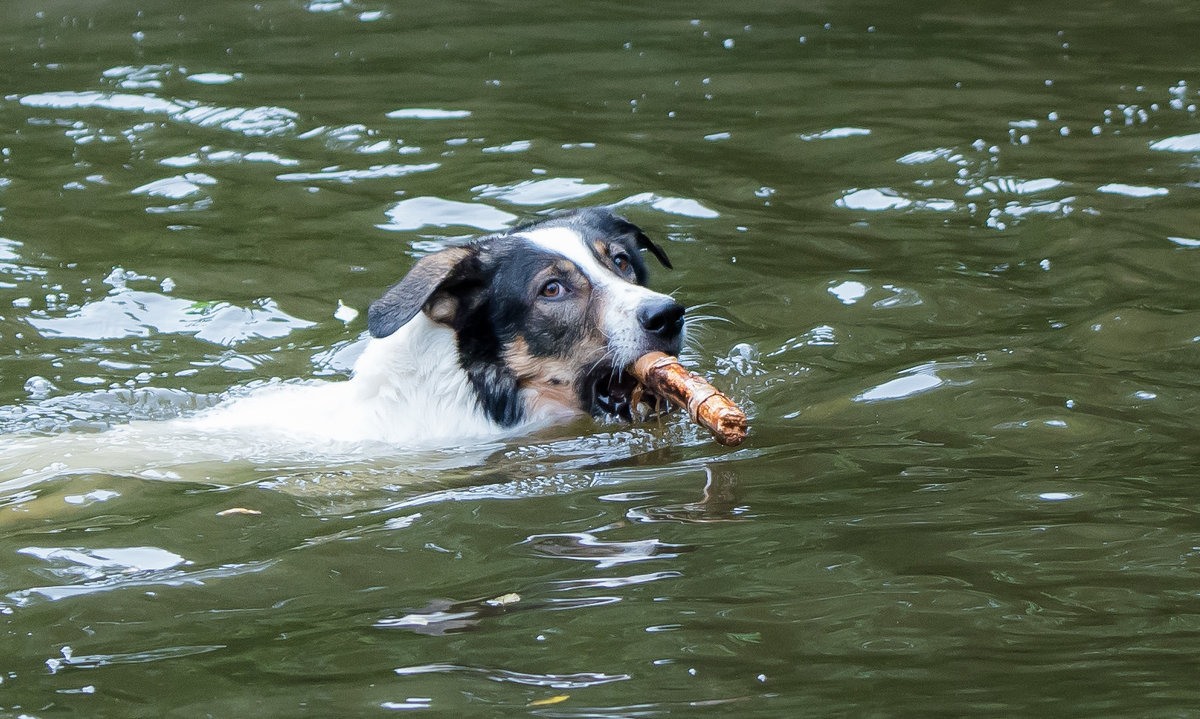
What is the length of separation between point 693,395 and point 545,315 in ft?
2.92

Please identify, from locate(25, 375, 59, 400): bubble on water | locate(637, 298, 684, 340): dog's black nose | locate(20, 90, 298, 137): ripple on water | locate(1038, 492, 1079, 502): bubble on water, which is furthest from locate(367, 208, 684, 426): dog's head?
locate(20, 90, 298, 137): ripple on water

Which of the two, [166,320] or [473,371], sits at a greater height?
[473,371]

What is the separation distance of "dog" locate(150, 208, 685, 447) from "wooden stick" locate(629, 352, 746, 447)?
0.49 ft

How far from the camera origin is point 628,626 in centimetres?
376

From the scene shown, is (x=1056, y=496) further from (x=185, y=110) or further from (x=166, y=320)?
(x=185, y=110)

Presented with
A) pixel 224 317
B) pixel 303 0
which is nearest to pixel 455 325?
pixel 224 317

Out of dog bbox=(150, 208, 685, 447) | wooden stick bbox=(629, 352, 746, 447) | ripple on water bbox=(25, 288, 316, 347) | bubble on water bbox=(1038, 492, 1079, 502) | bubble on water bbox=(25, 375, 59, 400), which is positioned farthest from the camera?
ripple on water bbox=(25, 288, 316, 347)

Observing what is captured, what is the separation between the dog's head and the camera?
5.97 meters

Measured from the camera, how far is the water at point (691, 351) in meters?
3.61

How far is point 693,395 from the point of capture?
556 centimetres

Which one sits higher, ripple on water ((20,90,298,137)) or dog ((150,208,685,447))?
ripple on water ((20,90,298,137))

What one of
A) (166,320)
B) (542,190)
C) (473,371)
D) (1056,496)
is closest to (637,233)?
(473,371)

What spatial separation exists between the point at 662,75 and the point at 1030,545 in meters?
8.98

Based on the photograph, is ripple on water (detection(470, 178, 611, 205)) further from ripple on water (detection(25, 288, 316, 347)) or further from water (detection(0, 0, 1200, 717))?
ripple on water (detection(25, 288, 316, 347))
